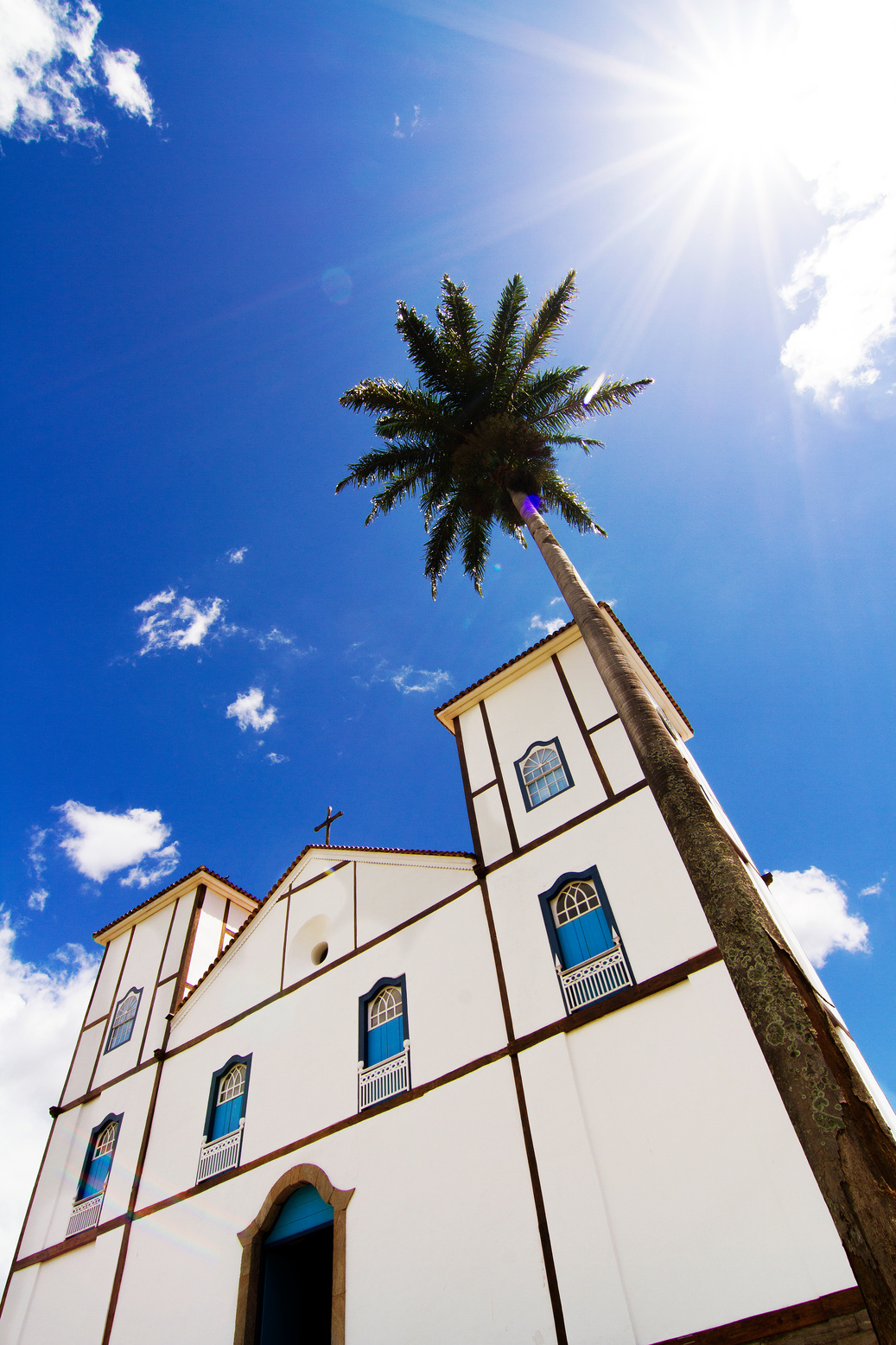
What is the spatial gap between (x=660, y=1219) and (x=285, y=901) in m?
11.0

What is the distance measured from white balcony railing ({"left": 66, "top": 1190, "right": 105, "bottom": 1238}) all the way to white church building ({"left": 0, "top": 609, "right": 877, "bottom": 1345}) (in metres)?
0.06

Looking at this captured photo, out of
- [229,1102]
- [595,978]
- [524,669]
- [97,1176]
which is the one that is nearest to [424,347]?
[524,669]

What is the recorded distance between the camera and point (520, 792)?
578 inches

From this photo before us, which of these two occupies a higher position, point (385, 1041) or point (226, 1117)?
point (226, 1117)

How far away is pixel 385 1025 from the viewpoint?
13.2 metres

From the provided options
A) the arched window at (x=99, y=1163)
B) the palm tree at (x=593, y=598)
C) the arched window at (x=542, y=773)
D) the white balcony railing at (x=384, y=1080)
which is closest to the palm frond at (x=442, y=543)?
the palm tree at (x=593, y=598)

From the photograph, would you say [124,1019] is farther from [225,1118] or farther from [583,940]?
[583,940]

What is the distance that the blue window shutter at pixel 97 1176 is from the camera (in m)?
16.0

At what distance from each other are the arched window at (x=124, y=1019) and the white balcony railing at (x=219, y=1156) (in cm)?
547

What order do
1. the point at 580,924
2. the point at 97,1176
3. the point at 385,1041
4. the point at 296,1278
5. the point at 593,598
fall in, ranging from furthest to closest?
1. the point at 97,1176
2. the point at 385,1041
3. the point at 296,1278
4. the point at 580,924
5. the point at 593,598

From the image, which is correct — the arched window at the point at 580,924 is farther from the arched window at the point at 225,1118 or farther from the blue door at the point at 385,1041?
the arched window at the point at 225,1118

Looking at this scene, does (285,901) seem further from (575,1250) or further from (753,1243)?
(753,1243)

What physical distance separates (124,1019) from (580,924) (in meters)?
14.0

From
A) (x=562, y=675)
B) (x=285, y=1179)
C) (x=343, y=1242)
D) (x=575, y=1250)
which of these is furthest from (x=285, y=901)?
(x=575, y=1250)
